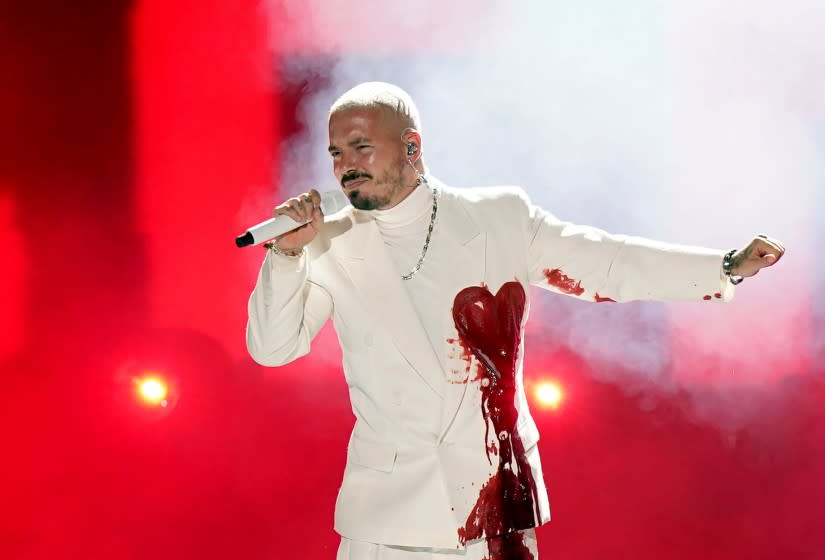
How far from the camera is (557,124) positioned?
128 inches

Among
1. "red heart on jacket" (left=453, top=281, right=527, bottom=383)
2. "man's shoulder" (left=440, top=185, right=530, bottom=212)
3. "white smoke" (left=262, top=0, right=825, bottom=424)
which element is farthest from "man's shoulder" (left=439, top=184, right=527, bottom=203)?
"white smoke" (left=262, top=0, right=825, bottom=424)

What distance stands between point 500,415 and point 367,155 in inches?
23.3

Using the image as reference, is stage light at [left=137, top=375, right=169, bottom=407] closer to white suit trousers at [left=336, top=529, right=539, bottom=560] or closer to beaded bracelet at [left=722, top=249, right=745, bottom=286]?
white suit trousers at [left=336, top=529, right=539, bottom=560]

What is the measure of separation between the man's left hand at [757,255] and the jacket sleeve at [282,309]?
33.4 inches

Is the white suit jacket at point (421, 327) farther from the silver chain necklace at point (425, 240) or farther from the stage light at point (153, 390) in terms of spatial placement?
the stage light at point (153, 390)

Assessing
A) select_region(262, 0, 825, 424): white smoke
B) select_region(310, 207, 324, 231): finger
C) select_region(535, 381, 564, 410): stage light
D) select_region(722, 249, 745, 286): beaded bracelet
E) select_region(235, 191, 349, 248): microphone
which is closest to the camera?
select_region(235, 191, 349, 248): microphone

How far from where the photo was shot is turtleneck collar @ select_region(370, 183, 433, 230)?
222 centimetres

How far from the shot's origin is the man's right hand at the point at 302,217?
2006mm

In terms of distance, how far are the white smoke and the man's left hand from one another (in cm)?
112

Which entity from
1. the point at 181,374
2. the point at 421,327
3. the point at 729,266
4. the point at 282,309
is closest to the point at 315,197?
the point at 282,309

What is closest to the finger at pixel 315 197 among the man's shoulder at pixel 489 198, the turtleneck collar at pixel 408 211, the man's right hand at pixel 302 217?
the man's right hand at pixel 302 217

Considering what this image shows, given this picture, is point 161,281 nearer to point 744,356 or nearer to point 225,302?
point 225,302

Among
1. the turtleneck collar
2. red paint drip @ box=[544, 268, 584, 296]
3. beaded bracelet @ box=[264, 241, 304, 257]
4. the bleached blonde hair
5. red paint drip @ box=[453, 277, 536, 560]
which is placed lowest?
red paint drip @ box=[453, 277, 536, 560]

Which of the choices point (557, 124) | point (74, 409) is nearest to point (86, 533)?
point (74, 409)
